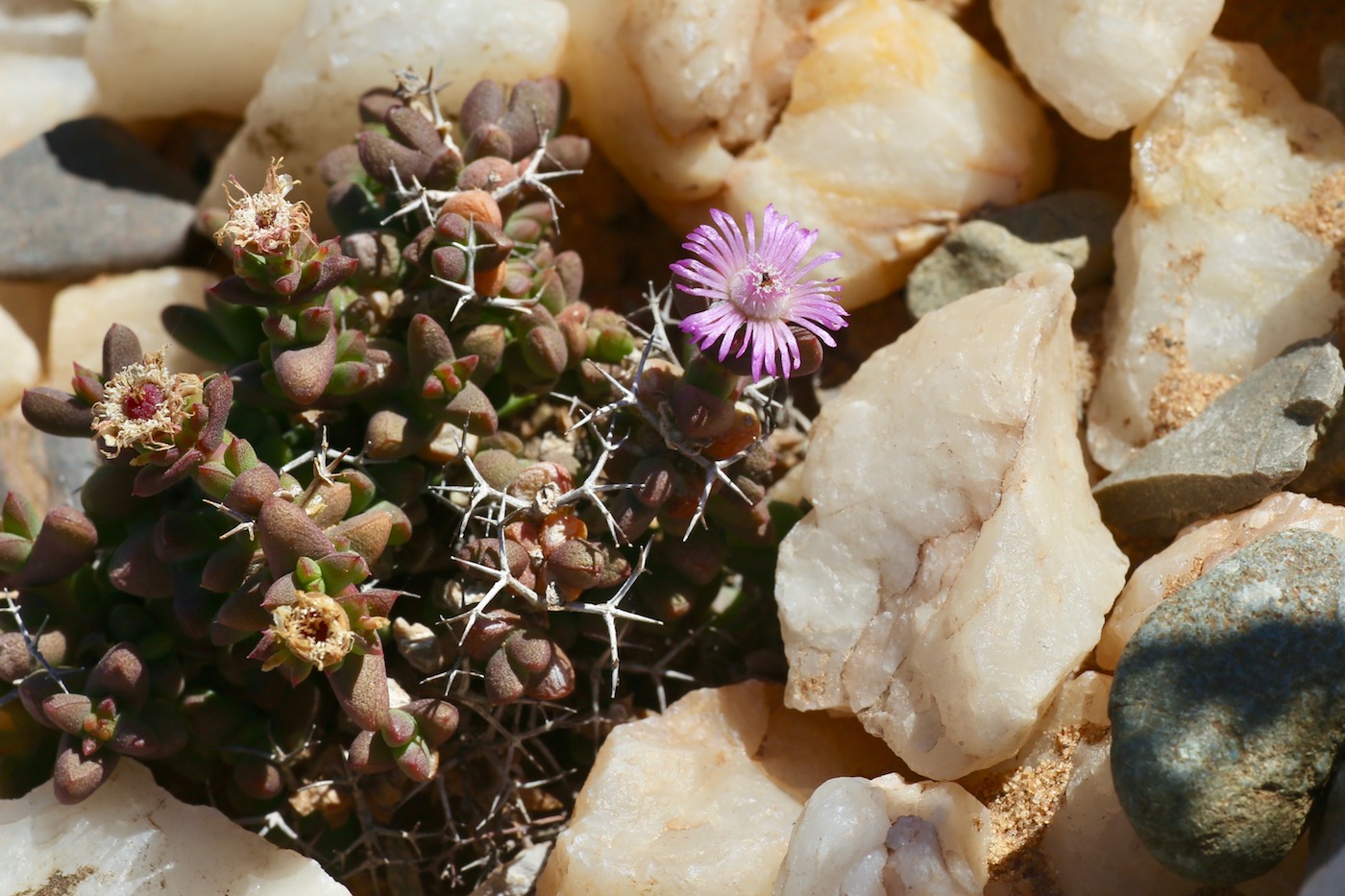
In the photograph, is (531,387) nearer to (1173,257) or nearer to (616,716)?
(616,716)

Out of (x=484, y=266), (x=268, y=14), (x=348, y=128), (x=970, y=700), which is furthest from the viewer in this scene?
(x=268, y=14)

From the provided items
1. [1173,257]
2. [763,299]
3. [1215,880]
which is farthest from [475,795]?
[1173,257]

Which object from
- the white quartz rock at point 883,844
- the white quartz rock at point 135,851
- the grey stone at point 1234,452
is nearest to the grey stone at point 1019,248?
the grey stone at point 1234,452

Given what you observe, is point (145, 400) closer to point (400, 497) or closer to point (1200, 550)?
point (400, 497)

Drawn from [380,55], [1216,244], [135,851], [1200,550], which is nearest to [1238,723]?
[1200,550]

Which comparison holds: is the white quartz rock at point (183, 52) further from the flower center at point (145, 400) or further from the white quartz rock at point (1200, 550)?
the white quartz rock at point (1200, 550)
